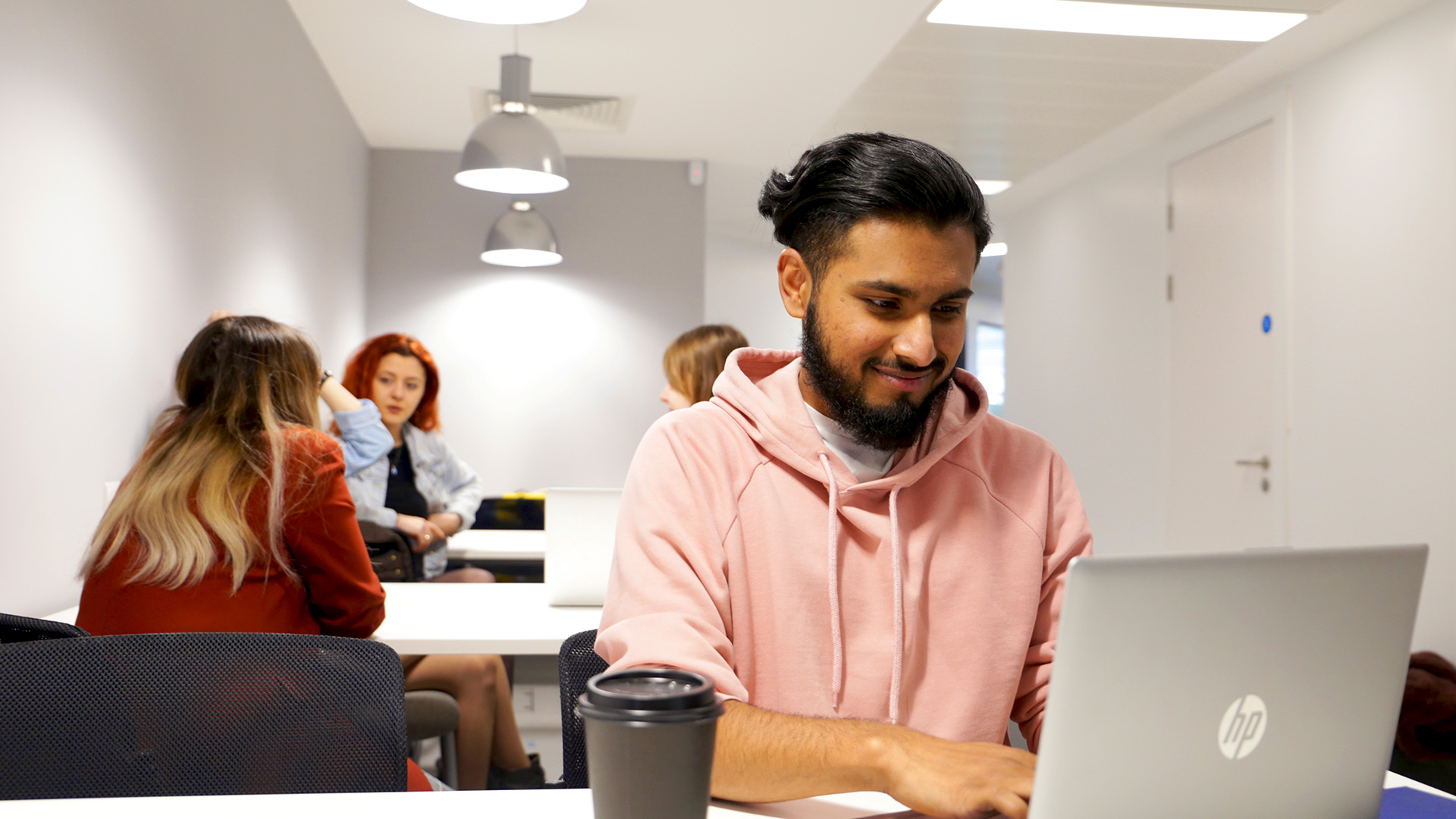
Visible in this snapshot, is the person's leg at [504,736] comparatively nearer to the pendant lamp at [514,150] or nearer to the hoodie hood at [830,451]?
the hoodie hood at [830,451]

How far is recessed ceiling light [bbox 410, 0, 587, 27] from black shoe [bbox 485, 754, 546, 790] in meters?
1.78

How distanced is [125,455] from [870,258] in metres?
2.14

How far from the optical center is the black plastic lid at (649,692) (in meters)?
0.59

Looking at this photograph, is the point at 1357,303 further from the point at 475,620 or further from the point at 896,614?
the point at 896,614

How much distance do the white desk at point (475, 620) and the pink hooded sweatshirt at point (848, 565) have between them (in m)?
0.78

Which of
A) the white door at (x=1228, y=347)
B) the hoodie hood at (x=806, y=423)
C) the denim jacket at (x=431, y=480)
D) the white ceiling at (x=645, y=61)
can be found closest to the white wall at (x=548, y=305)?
the white ceiling at (x=645, y=61)

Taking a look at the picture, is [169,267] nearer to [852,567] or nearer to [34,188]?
[34,188]

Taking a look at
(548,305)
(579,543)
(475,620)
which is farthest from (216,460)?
(548,305)

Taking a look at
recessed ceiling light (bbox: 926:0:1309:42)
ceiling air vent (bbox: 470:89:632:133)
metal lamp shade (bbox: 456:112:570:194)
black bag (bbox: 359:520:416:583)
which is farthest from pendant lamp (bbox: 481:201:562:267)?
black bag (bbox: 359:520:416:583)

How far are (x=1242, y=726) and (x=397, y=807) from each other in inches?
26.6

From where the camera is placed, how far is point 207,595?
1.79 meters

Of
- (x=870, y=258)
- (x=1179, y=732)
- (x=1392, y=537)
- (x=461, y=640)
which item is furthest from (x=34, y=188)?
(x=1392, y=537)

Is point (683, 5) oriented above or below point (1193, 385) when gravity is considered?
above

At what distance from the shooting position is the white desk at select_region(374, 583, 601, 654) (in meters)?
1.98
